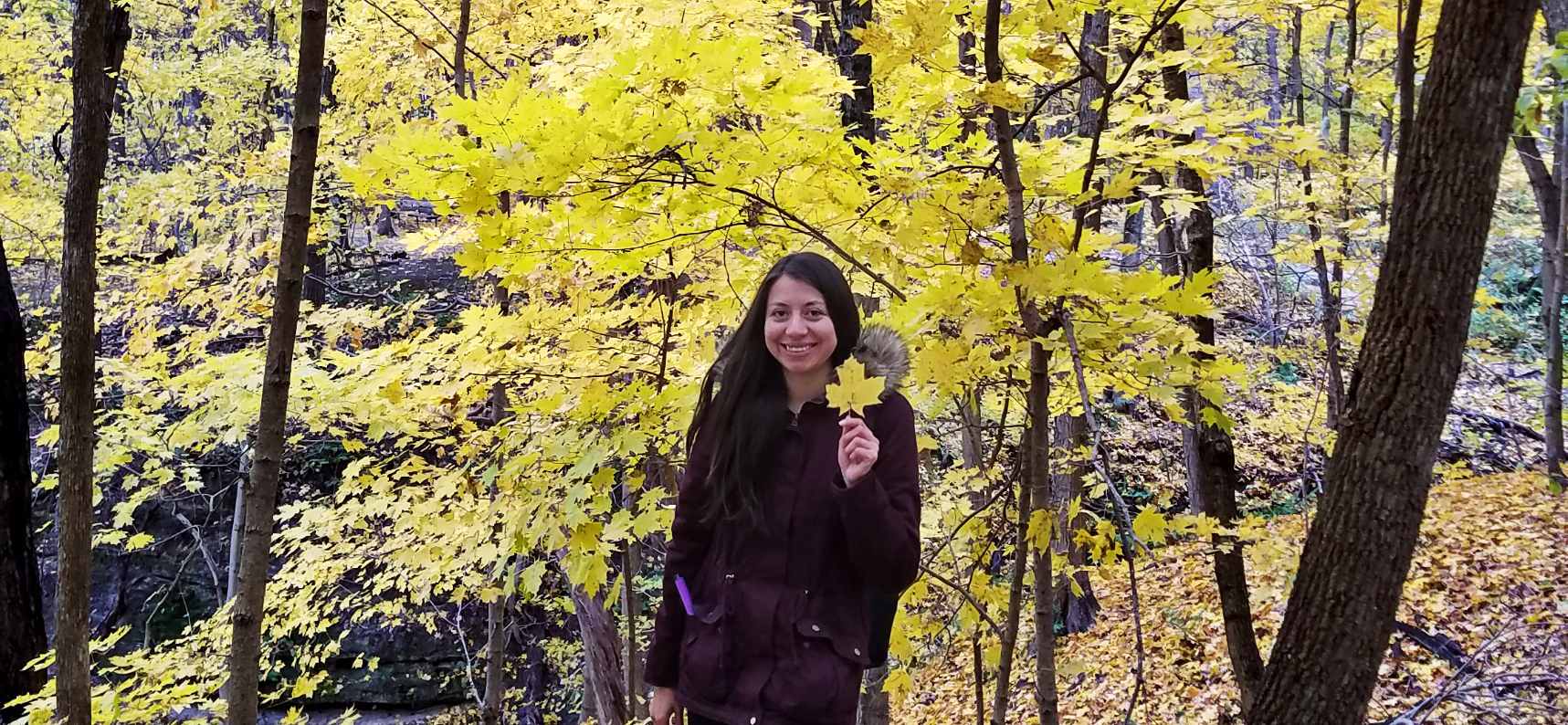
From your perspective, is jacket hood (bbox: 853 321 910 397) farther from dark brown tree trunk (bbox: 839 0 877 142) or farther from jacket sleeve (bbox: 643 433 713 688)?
dark brown tree trunk (bbox: 839 0 877 142)

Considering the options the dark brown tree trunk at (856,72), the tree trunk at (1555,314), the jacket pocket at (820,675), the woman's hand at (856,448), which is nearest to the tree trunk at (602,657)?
the dark brown tree trunk at (856,72)

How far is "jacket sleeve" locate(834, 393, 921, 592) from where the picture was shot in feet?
5.18

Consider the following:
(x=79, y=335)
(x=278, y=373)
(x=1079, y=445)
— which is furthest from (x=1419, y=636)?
(x=79, y=335)

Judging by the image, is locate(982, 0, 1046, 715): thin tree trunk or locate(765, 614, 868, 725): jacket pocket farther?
locate(982, 0, 1046, 715): thin tree trunk

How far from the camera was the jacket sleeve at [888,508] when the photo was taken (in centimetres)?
158

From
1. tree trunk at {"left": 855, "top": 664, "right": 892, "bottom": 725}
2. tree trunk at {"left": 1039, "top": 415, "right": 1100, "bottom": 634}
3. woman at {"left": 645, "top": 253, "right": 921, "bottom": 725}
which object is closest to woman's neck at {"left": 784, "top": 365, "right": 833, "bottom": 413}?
woman at {"left": 645, "top": 253, "right": 921, "bottom": 725}

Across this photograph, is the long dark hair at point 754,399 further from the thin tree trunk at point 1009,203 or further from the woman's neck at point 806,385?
the thin tree trunk at point 1009,203

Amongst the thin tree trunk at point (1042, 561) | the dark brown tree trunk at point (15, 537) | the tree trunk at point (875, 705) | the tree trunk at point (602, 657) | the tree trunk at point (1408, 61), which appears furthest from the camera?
the tree trunk at point (602, 657)

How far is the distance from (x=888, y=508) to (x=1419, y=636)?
17.6ft

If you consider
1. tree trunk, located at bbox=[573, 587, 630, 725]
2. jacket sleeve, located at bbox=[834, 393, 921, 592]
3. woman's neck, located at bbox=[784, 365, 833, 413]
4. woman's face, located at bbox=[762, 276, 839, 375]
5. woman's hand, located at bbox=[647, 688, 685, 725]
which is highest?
woman's face, located at bbox=[762, 276, 839, 375]

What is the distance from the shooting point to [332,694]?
9.96m

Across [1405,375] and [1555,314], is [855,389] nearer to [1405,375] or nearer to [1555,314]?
[1405,375]

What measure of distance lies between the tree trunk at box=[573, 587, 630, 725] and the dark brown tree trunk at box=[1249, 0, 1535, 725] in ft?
14.8

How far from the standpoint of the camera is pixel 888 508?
5.20ft
